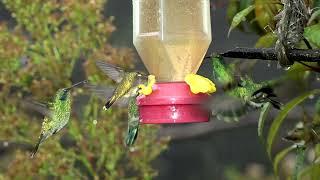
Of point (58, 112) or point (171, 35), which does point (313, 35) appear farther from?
point (58, 112)

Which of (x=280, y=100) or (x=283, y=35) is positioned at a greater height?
(x=283, y=35)

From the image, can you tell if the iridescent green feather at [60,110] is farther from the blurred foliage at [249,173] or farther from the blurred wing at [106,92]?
the blurred foliage at [249,173]

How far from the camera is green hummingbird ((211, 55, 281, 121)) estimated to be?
1019mm

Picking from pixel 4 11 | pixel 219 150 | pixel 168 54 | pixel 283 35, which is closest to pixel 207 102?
pixel 283 35

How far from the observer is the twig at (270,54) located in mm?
875

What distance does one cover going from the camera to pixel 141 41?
142 centimetres

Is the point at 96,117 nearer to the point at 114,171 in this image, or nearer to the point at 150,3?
the point at 114,171

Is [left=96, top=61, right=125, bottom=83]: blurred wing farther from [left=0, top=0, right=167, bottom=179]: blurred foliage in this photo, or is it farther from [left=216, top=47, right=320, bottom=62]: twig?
[left=0, top=0, right=167, bottom=179]: blurred foliage

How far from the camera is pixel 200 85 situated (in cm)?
110

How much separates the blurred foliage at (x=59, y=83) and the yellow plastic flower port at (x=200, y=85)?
1.80 metres

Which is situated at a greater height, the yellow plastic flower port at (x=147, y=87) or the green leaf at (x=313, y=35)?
→ the green leaf at (x=313, y=35)

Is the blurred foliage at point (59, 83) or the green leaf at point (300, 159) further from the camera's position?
the blurred foliage at point (59, 83)

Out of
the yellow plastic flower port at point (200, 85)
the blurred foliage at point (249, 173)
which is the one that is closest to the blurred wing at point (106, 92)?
the yellow plastic flower port at point (200, 85)

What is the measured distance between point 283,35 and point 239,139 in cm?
258
